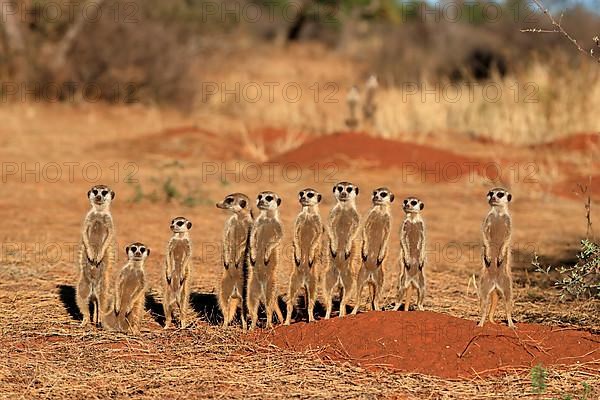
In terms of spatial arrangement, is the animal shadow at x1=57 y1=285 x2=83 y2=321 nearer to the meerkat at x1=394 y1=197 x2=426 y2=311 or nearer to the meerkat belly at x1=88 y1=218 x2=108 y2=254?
the meerkat belly at x1=88 y1=218 x2=108 y2=254

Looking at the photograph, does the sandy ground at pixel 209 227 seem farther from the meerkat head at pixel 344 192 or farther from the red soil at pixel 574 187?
the meerkat head at pixel 344 192

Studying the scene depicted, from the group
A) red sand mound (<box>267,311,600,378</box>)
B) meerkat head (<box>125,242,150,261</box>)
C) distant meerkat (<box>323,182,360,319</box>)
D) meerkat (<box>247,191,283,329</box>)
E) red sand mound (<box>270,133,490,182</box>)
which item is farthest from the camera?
red sand mound (<box>270,133,490,182</box>)

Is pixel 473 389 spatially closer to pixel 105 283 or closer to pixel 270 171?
Result: pixel 105 283

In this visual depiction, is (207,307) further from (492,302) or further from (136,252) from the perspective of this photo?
(492,302)

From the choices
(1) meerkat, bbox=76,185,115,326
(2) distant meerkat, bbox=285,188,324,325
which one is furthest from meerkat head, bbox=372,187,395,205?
(1) meerkat, bbox=76,185,115,326

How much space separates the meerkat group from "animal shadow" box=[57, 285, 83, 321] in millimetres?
218

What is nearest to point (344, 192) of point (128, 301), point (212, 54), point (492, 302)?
point (492, 302)

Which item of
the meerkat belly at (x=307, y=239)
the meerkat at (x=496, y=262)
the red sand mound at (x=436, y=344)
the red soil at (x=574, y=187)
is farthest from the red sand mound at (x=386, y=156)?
the red sand mound at (x=436, y=344)

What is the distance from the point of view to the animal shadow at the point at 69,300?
827 centimetres

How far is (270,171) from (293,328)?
454 inches

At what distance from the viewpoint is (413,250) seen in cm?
782

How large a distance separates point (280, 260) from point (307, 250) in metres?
0.28

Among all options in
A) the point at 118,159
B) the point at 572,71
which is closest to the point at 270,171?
the point at 118,159

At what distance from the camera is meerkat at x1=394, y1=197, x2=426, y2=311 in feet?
25.6
